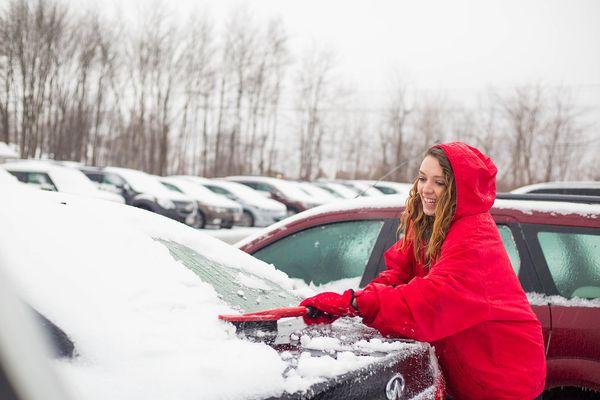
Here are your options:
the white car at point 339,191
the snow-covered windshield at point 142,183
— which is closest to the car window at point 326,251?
the snow-covered windshield at point 142,183

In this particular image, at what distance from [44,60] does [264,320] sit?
33152mm

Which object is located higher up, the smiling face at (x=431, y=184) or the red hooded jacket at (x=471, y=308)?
the smiling face at (x=431, y=184)

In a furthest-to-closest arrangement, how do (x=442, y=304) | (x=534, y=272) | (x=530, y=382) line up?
1. (x=534, y=272)
2. (x=530, y=382)
3. (x=442, y=304)

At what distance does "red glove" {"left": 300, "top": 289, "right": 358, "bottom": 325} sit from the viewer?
178 cm

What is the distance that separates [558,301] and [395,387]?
A: 1542 mm

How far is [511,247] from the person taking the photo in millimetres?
2824

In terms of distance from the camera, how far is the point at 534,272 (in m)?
2.72

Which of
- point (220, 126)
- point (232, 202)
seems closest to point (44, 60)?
point (220, 126)

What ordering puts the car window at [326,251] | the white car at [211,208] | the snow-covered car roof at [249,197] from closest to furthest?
the car window at [326,251] → the white car at [211,208] → the snow-covered car roof at [249,197]

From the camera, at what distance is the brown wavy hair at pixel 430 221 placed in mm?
2027

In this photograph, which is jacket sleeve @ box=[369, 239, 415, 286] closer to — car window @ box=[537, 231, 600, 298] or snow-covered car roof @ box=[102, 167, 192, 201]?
car window @ box=[537, 231, 600, 298]

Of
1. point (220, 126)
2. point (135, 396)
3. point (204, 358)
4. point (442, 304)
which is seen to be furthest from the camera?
point (220, 126)

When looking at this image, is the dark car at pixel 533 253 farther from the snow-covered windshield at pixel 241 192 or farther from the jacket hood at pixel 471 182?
the snow-covered windshield at pixel 241 192

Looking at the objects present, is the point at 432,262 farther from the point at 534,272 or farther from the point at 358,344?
the point at 534,272
